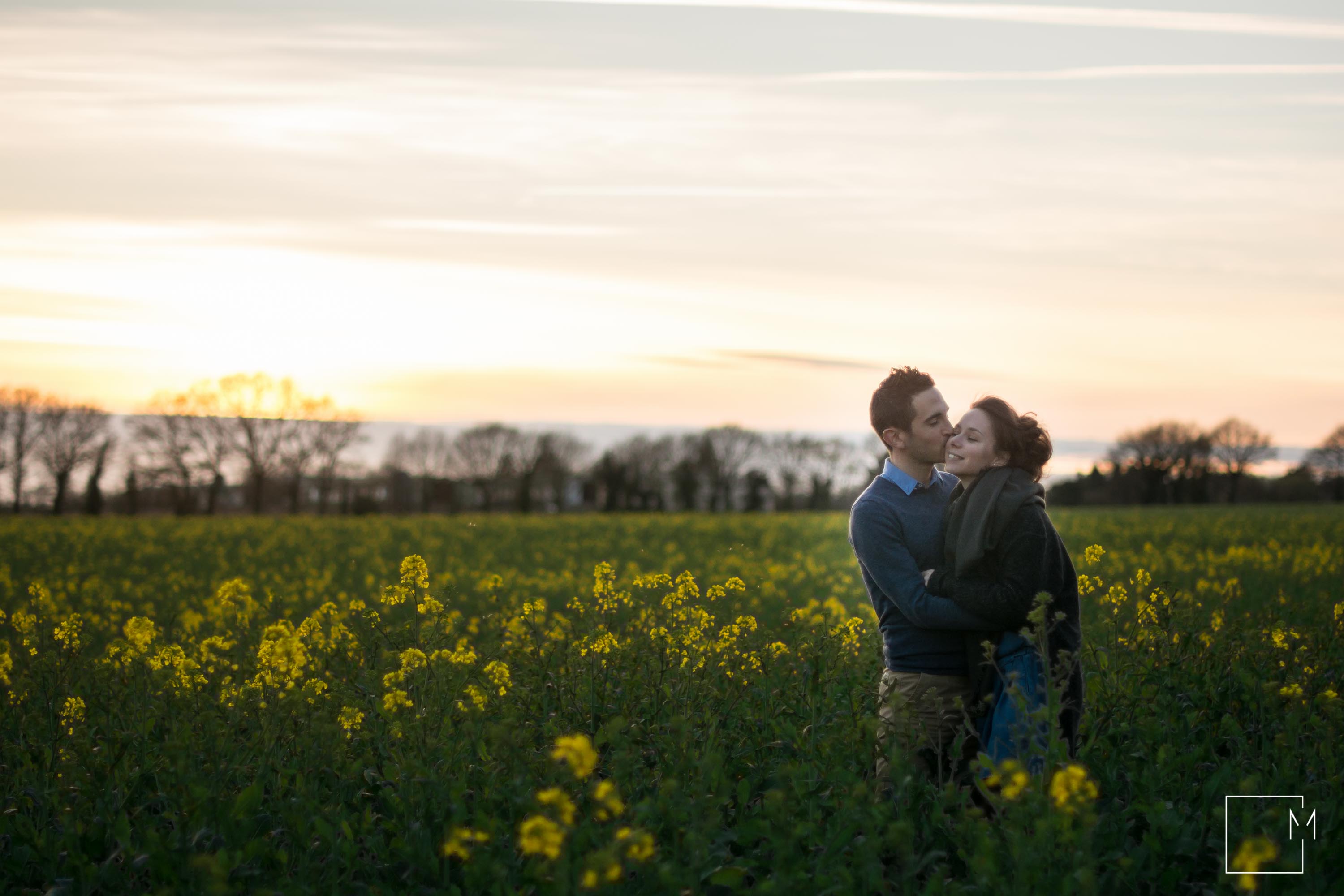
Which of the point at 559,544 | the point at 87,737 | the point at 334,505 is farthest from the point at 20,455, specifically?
the point at 87,737

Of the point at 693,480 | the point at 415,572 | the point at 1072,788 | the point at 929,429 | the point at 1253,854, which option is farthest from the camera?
the point at 693,480

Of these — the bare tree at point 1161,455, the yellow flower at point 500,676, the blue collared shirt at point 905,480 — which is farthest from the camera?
the bare tree at point 1161,455

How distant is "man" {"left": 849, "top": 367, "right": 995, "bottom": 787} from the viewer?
4.71 meters

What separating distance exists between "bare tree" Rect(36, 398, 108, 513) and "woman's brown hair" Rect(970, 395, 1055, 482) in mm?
75081

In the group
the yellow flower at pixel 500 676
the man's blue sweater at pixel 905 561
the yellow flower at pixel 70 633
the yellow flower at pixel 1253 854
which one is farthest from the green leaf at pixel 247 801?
the yellow flower at pixel 1253 854

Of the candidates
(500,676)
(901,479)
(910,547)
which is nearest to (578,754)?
(910,547)

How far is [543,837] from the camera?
118 inches

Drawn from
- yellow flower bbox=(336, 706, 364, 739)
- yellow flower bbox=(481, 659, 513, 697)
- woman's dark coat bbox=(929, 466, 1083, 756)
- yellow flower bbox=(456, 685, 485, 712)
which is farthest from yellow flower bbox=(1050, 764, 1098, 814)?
yellow flower bbox=(336, 706, 364, 739)

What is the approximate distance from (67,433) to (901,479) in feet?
258

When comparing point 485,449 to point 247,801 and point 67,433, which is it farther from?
point 247,801

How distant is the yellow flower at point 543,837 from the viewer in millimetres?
2951

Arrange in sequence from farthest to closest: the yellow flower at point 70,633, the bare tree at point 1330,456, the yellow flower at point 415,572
→ the bare tree at point 1330,456
the yellow flower at point 70,633
the yellow flower at point 415,572

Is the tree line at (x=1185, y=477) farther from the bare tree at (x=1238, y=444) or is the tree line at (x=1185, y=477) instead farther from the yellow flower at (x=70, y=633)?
the yellow flower at (x=70, y=633)

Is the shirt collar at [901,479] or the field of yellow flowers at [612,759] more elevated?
the shirt collar at [901,479]
